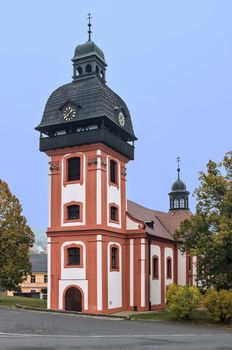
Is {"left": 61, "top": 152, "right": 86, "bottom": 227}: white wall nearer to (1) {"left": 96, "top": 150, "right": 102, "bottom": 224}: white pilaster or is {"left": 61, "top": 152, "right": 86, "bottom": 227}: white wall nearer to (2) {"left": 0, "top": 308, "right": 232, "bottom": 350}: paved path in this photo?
(1) {"left": 96, "top": 150, "right": 102, "bottom": 224}: white pilaster

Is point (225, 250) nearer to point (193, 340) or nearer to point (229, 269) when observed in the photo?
point (229, 269)

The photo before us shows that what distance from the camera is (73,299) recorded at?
3209 cm

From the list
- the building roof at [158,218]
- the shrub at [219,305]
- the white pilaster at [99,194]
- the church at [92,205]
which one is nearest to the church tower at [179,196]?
the building roof at [158,218]

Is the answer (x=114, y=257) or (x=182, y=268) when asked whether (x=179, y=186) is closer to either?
(x=182, y=268)

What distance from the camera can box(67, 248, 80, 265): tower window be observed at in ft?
107

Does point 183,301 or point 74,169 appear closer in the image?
point 183,301

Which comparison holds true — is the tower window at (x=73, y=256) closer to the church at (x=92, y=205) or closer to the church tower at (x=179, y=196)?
the church at (x=92, y=205)

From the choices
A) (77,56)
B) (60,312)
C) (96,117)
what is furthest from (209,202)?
(77,56)

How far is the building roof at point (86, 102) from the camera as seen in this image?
33.3 m

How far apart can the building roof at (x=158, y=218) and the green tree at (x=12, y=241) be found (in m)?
9.63

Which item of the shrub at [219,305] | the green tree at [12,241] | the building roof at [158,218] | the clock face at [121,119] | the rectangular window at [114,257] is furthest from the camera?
the building roof at [158,218]

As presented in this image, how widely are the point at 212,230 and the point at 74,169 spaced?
11.1 metres

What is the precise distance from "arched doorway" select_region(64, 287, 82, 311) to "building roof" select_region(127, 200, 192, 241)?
7921 millimetres

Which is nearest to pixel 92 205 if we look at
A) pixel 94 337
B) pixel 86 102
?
pixel 86 102
